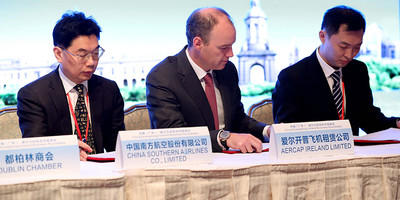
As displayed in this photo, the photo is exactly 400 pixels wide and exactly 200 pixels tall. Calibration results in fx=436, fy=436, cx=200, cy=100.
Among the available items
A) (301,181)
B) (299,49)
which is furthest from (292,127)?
(299,49)

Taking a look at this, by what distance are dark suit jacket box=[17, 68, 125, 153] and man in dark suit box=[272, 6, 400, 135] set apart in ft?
3.04

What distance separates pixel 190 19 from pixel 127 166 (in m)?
1.12

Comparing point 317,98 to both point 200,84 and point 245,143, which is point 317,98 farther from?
point 245,143

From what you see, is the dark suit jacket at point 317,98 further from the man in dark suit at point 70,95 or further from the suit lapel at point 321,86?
the man in dark suit at point 70,95

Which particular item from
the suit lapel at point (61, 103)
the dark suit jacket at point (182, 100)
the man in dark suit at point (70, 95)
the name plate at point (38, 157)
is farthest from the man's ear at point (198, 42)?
the name plate at point (38, 157)

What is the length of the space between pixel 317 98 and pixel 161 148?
1.27 metres

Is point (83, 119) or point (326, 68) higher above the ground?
point (326, 68)

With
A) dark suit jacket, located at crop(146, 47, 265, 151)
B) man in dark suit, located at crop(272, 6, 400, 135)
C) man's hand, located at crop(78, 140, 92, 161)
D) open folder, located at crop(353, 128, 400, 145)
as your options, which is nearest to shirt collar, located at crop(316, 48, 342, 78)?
man in dark suit, located at crop(272, 6, 400, 135)

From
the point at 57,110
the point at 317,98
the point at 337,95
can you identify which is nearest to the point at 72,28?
the point at 57,110

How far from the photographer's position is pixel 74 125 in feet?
6.98

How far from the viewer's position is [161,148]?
1.35 meters

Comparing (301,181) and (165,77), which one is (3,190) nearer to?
(301,181)

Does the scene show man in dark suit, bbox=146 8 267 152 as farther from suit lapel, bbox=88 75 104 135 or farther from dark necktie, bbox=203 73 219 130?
suit lapel, bbox=88 75 104 135

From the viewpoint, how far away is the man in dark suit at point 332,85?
233cm
